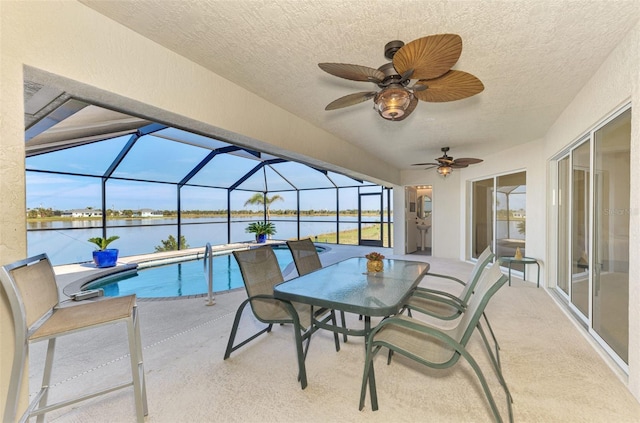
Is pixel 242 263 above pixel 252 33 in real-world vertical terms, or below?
below

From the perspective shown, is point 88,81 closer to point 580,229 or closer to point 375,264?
point 375,264

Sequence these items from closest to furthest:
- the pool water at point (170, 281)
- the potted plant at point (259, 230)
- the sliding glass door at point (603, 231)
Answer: the sliding glass door at point (603, 231), the pool water at point (170, 281), the potted plant at point (259, 230)

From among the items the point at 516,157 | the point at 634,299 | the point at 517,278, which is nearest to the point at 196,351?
the point at 634,299

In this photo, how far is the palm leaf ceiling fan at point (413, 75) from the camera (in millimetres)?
1358

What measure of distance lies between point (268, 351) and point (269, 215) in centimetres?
919

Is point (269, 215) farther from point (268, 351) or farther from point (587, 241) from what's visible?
point (587, 241)

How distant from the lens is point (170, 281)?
5.54 metres

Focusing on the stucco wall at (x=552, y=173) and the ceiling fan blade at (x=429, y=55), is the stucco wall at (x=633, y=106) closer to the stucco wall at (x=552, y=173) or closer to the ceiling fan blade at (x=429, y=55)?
the stucco wall at (x=552, y=173)

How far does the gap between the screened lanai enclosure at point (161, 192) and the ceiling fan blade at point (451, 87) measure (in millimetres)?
2771

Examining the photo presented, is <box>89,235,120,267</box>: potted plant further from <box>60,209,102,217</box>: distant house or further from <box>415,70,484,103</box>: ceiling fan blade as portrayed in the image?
<box>415,70,484,103</box>: ceiling fan blade

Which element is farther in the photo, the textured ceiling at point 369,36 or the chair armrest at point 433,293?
the chair armrest at point 433,293

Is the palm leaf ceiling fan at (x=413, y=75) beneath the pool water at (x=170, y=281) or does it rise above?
above

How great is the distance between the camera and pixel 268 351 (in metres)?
2.38

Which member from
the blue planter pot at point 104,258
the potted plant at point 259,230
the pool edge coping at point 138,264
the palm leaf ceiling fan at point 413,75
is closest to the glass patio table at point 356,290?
the palm leaf ceiling fan at point 413,75
